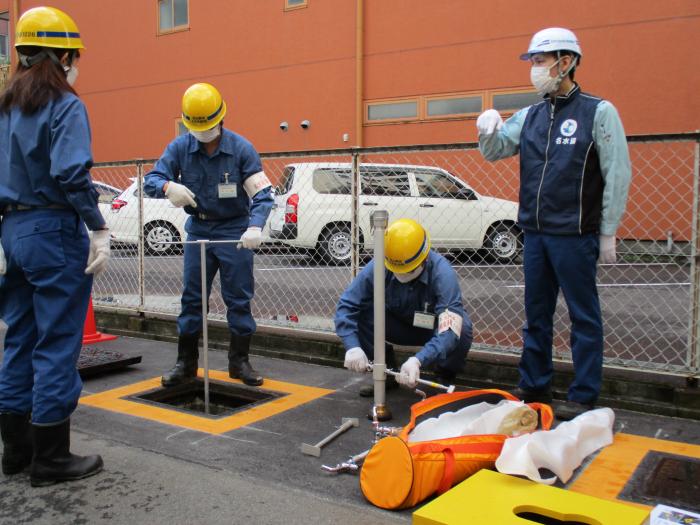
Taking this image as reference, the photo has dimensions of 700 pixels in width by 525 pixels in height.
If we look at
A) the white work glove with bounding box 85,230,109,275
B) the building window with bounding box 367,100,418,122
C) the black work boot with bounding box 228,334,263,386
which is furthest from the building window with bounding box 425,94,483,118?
the white work glove with bounding box 85,230,109,275

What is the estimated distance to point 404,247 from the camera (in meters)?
3.58

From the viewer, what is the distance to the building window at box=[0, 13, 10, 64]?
890 inches

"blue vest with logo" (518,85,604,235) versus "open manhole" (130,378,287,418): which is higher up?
"blue vest with logo" (518,85,604,235)

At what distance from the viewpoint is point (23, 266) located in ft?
9.08

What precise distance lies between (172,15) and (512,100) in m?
9.93

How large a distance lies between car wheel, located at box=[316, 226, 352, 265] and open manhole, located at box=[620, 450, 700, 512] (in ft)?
14.6

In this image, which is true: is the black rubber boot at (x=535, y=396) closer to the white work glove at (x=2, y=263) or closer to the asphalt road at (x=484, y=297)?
the asphalt road at (x=484, y=297)

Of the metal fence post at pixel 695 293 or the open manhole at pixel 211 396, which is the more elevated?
the metal fence post at pixel 695 293

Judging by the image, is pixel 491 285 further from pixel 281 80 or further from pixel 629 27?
pixel 281 80

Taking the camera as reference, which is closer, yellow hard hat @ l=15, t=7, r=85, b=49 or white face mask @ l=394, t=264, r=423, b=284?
yellow hard hat @ l=15, t=7, r=85, b=49

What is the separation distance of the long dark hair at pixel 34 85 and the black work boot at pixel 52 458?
1373 mm

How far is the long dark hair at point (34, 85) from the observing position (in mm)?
2766

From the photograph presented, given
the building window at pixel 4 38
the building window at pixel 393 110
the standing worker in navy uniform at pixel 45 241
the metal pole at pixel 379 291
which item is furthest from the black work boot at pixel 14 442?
the building window at pixel 4 38

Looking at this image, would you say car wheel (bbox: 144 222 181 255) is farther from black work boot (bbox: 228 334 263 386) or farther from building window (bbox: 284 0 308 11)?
building window (bbox: 284 0 308 11)
